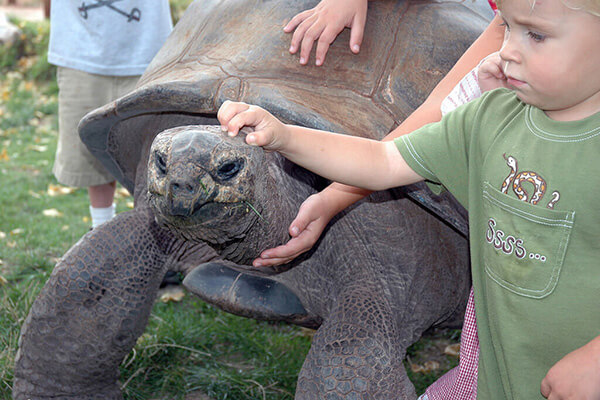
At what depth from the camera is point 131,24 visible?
3.67 m

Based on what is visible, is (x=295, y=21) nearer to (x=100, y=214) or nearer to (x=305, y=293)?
(x=305, y=293)

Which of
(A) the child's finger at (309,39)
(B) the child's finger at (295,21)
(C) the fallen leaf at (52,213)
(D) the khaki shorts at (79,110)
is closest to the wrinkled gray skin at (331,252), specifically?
(A) the child's finger at (309,39)

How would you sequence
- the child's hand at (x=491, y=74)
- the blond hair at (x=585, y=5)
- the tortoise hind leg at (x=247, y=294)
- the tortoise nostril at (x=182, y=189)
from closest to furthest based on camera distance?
the blond hair at (x=585, y=5) < the tortoise nostril at (x=182, y=189) < the child's hand at (x=491, y=74) < the tortoise hind leg at (x=247, y=294)

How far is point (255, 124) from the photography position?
59.8 inches

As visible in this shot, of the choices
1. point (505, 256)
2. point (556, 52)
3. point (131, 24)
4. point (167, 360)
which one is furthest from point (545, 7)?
point (131, 24)

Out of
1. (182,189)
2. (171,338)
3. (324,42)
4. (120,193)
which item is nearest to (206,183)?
(182,189)

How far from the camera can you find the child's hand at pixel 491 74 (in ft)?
5.85

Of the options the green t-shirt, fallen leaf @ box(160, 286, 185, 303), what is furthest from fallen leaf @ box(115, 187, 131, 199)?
the green t-shirt

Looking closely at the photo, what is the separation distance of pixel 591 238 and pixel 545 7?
442 mm

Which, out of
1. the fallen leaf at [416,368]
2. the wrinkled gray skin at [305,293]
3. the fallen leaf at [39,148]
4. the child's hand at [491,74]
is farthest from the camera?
the fallen leaf at [39,148]

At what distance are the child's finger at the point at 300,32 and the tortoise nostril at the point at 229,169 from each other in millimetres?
804

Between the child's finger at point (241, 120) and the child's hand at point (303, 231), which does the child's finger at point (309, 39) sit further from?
the child's finger at point (241, 120)

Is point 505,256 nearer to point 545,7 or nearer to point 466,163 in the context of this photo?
point 466,163

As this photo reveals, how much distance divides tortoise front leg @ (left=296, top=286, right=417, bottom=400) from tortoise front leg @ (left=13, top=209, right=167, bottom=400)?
66cm
